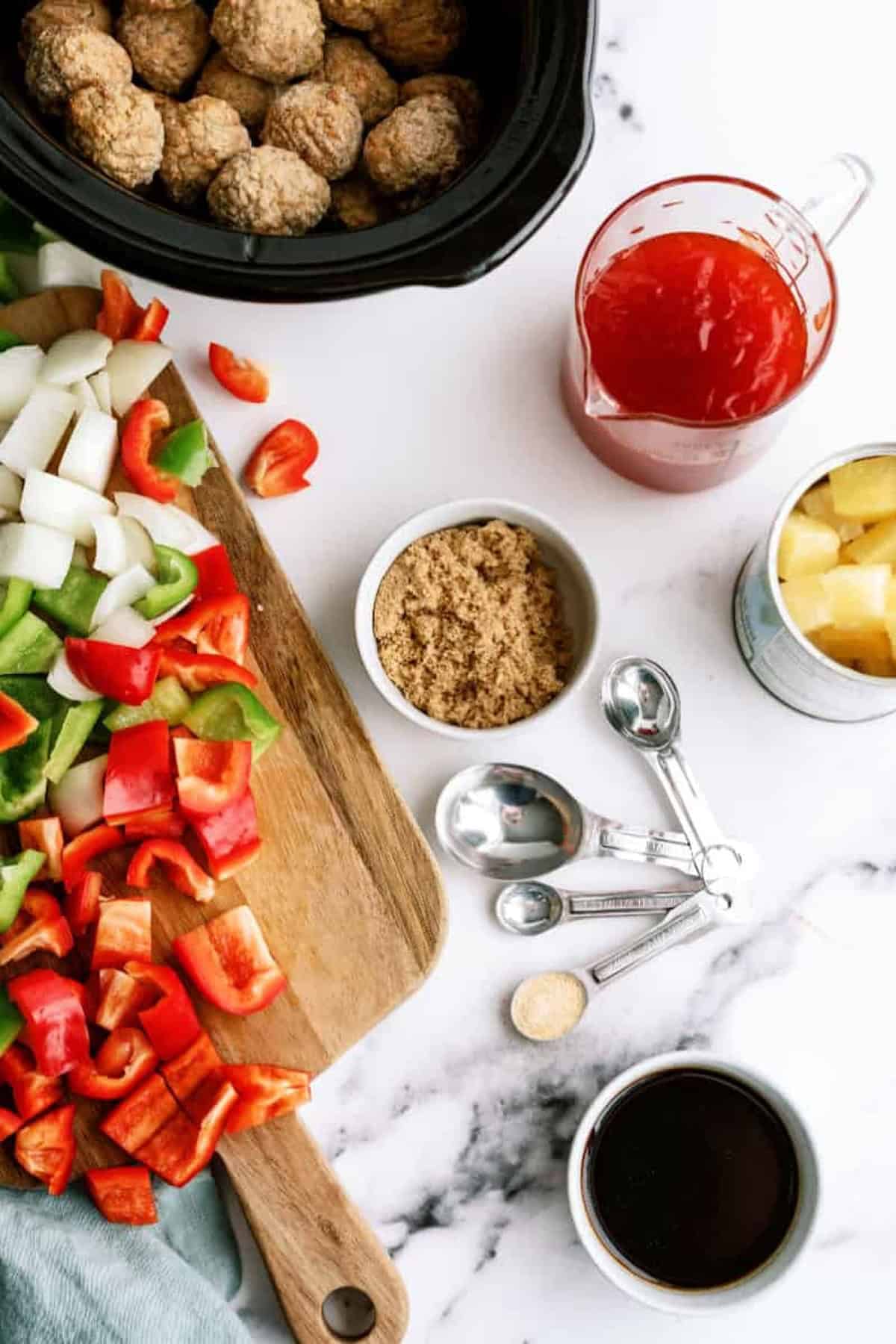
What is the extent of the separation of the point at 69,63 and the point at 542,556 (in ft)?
2.15

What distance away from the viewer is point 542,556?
1441mm

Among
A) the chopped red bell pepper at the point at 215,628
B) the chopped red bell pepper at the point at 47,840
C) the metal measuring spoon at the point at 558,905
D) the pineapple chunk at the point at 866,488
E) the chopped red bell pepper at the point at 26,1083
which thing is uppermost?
the pineapple chunk at the point at 866,488

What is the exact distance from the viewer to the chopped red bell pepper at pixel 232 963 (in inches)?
53.8

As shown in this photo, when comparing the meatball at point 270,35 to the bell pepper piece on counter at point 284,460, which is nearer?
the meatball at point 270,35

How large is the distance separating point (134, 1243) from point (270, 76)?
1168mm

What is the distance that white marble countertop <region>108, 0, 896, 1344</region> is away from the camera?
146cm

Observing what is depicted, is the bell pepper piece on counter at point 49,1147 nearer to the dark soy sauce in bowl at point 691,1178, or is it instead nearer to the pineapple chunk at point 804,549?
the dark soy sauce in bowl at point 691,1178

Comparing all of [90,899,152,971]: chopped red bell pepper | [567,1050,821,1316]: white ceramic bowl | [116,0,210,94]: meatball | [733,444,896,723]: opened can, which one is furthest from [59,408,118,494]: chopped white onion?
[567,1050,821,1316]: white ceramic bowl

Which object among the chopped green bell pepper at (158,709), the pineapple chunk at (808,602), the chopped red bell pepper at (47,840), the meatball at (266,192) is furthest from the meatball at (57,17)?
the pineapple chunk at (808,602)

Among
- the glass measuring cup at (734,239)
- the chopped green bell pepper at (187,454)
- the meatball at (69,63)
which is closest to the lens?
the meatball at (69,63)

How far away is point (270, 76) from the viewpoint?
49.1 inches

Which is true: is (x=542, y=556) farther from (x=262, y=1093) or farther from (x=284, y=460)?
(x=262, y=1093)

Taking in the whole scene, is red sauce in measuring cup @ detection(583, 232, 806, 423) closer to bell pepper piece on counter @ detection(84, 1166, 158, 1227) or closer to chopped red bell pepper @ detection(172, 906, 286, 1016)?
chopped red bell pepper @ detection(172, 906, 286, 1016)

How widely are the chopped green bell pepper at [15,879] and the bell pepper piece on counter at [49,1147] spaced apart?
7.9 inches
